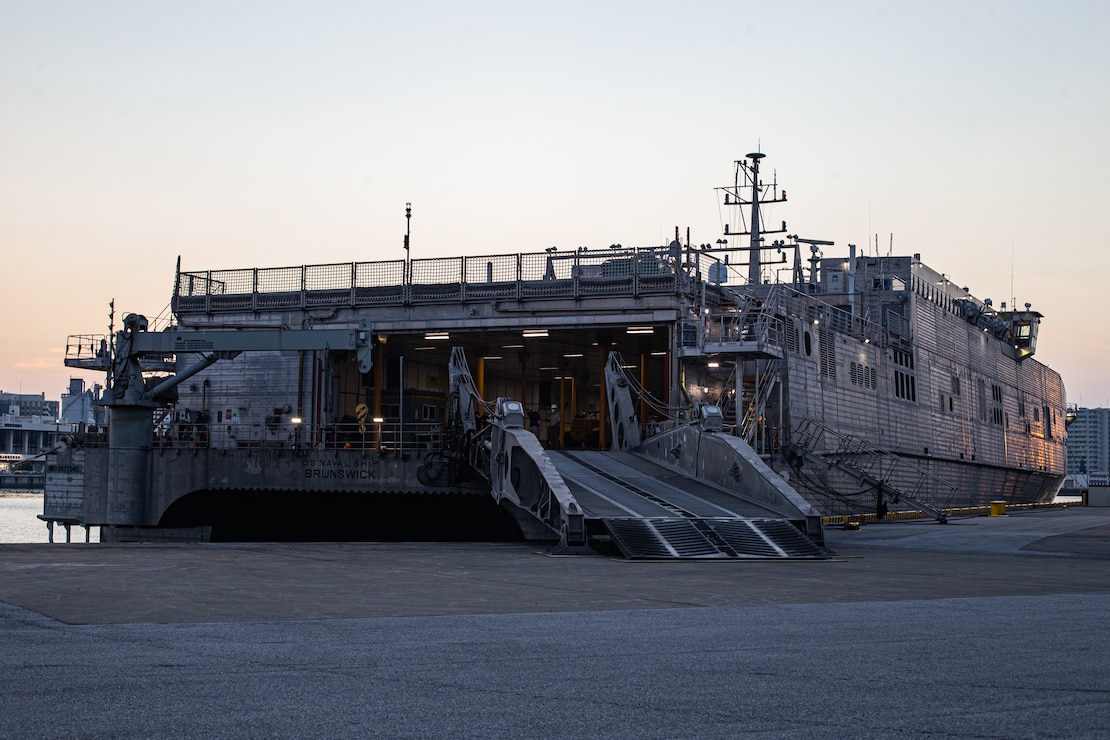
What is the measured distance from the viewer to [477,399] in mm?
36250

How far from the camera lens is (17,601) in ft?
40.8

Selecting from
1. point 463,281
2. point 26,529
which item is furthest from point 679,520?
point 26,529

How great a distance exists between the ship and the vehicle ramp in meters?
0.24

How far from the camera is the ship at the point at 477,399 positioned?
34750 mm

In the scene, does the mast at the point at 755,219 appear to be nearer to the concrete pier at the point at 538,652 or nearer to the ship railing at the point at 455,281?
the ship railing at the point at 455,281

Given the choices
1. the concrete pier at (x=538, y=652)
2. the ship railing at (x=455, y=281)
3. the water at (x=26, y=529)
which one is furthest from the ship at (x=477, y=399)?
the water at (x=26, y=529)

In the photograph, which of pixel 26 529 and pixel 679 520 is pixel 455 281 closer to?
pixel 679 520

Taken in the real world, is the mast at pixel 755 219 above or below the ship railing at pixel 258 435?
above

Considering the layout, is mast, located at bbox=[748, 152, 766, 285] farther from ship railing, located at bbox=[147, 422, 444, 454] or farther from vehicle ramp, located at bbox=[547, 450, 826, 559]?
vehicle ramp, located at bbox=[547, 450, 826, 559]

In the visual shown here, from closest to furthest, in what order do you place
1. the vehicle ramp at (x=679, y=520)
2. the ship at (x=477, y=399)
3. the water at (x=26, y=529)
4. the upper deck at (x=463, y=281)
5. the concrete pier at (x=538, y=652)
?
the concrete pier at (x=538, y=652) → the vehicle ramp at (x=679, y=520) → the ship at (x=477, y=399) → the upper deck at (x=463, y=281) → the water at (x=26, y=529)

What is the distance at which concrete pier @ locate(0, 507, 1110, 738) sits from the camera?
657cm

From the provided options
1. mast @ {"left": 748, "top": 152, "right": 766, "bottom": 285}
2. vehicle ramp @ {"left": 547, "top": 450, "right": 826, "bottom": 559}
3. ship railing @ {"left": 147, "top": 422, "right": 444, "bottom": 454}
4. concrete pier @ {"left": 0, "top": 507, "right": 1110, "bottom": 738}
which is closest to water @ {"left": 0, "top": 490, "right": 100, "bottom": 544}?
ship railing @ {"left": 147, "top": 422, "right": 444, "bottom": 454}

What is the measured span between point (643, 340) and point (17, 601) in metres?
34.2

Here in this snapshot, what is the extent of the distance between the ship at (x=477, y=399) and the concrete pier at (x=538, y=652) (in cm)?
1168
